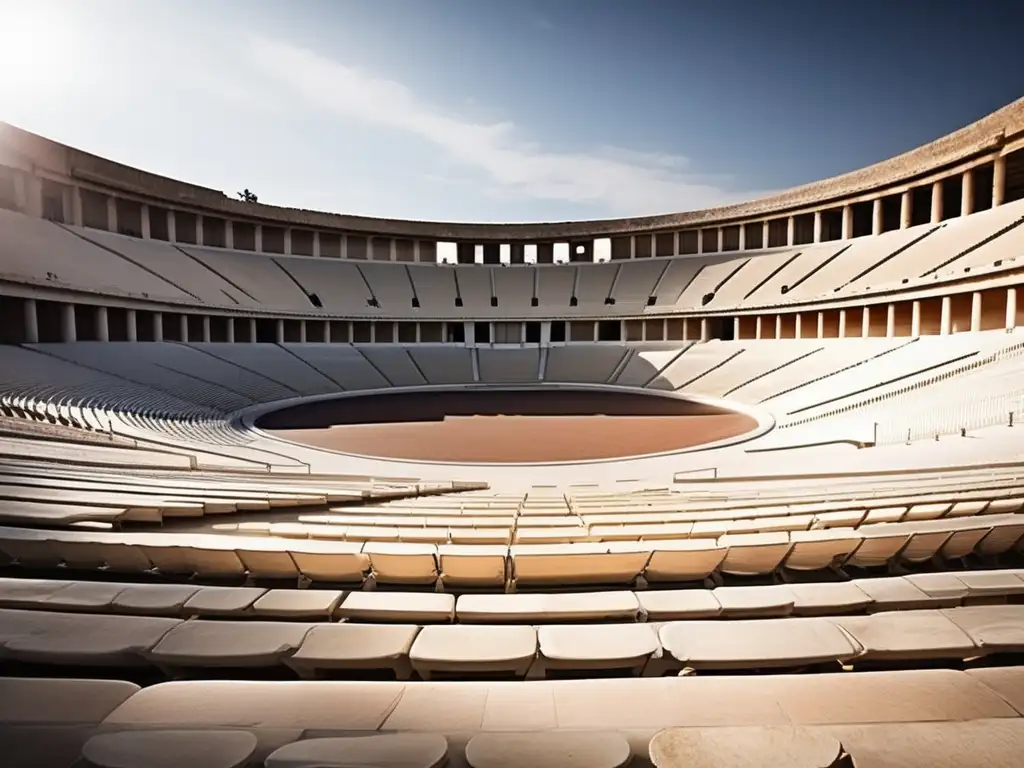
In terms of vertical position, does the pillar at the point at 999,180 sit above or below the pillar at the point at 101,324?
above

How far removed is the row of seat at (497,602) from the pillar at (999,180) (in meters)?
39.0

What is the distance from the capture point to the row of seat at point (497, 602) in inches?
157

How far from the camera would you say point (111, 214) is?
38188 millimetres

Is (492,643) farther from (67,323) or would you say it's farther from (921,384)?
(67,323)

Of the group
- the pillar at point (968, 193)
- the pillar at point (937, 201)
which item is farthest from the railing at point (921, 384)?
the pillar at point (937, 201)

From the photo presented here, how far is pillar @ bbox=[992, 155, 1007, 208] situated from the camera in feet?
105

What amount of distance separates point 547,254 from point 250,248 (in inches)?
1047

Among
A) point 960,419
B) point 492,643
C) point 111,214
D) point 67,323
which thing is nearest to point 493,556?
point 492,643

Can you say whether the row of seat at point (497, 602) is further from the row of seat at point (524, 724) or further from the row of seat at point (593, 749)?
the row of seat at point (593, 749)

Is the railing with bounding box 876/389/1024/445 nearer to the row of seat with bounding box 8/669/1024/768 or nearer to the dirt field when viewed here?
the dirt field

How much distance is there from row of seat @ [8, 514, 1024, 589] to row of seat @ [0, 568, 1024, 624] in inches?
34.5

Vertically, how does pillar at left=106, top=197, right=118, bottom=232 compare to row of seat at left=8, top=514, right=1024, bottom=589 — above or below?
above

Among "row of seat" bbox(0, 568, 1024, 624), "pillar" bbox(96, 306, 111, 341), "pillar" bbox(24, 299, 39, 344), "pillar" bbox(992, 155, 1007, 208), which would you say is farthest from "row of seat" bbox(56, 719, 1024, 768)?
"pillar" bbox(992, 155, 1007, 208)

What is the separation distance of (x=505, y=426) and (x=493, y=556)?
23.3 metres
